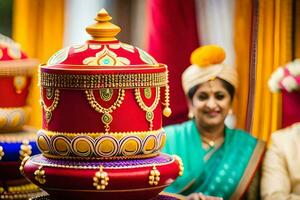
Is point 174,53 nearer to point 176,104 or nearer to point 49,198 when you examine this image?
point 176,104

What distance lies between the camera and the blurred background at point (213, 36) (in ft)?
14.8

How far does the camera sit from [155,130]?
2.77 m

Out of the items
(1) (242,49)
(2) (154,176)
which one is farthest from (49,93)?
(1) (242,49)

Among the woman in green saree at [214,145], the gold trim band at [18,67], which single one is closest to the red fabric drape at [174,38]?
the woman in green saree at [214,145]

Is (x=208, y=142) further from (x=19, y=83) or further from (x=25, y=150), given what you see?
(x=25, y=150)

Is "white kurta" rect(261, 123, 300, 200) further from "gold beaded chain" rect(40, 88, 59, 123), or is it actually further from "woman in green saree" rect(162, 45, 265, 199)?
"gold beaded chain" rect(40, 88, 59, 123)

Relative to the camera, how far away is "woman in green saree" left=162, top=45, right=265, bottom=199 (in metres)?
4.42

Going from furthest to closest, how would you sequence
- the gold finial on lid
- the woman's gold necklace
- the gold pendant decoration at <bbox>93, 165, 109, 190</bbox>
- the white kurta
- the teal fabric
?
the woman's gold necklace
the teal fabric
the white kurta
the gold finial on lid
the gold pendant decoration at <bbox>93, 165, 109, 190</bbox>

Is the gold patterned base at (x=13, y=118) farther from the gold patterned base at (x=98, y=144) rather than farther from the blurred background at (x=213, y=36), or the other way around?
the blurred background at (x=213, y=36)

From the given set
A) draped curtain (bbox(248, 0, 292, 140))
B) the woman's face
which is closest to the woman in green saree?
the woman's face

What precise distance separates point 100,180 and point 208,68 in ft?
6.19

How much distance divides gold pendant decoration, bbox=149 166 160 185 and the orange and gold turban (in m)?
1.77

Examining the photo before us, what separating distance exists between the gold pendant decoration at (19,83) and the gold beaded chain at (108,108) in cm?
92

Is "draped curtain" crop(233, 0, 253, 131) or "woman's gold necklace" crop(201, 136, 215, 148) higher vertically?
"draped curtain" crop(233, 0, 253, 131)
